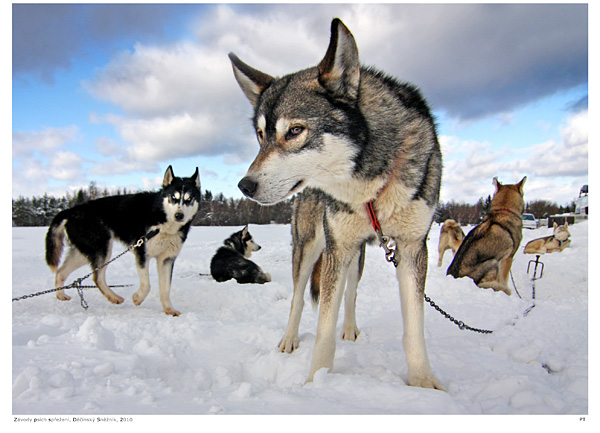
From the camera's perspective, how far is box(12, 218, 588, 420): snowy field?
6.59ft

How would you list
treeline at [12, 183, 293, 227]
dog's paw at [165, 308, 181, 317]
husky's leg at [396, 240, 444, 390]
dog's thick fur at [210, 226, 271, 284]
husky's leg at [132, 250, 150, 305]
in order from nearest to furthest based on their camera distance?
1. husky's leg at [396, 240, 444, 390]
2. dog's paw at [165, 308, 181, 317]
3. husky's leg at [132, 250, 150, 305]
4. dog's thick fur at [210, 226, 271, 284]
5. treeline at [12, 183, 293, 227]

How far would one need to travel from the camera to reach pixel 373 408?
6.49 feet

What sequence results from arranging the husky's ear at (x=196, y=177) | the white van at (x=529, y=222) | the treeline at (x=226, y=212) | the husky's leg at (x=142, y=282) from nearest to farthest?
1. the husky's leg at (x=142, y=282)
2. the husky's ear at (x=196, y=177)
3. the white van at (x=529, y=222)
4. the treeline at (x=226, y=212)

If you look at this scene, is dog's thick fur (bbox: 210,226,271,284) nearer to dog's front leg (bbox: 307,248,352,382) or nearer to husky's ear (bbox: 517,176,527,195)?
dog's front leg (bbox: 307,248,352,382)

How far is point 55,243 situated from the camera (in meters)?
6.46

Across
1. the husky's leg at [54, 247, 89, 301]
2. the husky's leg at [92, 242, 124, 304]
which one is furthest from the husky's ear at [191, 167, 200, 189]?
the husky's leg at [54, 247, 89, 301]

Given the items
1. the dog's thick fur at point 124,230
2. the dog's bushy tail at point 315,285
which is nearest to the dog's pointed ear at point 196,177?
the dog's thick fur at point 124,230

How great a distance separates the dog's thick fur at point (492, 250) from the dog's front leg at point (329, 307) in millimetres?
5295

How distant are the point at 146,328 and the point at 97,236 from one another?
3.11 meters

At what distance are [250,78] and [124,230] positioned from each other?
4.73 metres

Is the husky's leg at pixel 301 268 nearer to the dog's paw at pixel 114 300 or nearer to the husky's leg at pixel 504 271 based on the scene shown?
the dog's paw at pixel 114 300

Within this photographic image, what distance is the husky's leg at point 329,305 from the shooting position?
268 centimetres
